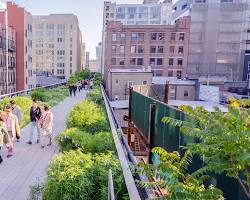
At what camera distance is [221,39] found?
75125 millimetres

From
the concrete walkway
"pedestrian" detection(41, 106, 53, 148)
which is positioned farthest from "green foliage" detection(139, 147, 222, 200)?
"pedestrian" detection(41, 106, 53, 148)

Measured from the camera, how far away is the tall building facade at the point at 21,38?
5370 centimetres

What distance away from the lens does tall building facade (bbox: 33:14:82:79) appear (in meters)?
116

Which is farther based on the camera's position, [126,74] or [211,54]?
[211,54]

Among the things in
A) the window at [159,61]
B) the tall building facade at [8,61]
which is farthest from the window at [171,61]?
the tall building facade at [8,61]

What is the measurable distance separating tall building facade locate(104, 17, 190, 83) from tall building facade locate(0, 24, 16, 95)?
28.6 meters

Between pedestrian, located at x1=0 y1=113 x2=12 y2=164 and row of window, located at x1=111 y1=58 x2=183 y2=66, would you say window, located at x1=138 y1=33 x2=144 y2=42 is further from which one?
pedestrian, located at x1=0 y1=113 x2=12 y2=164

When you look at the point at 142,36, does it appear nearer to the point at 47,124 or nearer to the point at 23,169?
the point at 47,124

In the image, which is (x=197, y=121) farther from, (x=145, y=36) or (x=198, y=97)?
(x=145, y=36)

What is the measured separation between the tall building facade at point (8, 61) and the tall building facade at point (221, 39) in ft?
153

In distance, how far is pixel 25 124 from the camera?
1368 centimetres

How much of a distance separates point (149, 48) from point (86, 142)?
72.6 m

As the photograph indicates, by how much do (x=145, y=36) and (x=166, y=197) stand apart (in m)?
77.7

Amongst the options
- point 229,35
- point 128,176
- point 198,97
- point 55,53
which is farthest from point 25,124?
point 55,53
